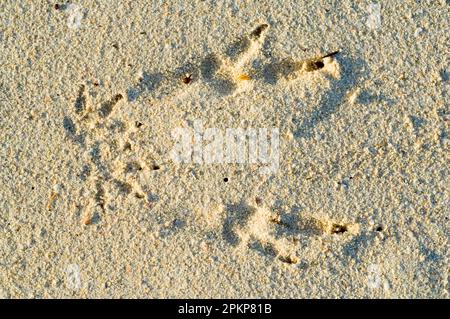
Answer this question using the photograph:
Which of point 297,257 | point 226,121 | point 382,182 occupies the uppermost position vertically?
point 226,121

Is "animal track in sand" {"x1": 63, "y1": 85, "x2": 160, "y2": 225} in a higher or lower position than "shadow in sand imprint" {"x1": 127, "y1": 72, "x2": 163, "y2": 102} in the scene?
lower

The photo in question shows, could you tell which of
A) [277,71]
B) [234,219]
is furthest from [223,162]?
[277,71]

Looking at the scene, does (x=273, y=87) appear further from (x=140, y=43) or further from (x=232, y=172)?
(x=140, y=43)

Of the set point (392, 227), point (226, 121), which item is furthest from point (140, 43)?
point (392, 227)

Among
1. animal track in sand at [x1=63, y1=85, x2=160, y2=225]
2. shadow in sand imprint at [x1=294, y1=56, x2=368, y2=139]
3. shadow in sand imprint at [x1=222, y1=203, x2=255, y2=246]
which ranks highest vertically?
shadow in sand imprint at [x1=294, y1=56, x2=368, y2=139]

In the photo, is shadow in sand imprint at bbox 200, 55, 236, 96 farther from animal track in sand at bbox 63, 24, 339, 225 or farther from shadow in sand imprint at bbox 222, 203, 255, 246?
shadow in sand imprint at bbox 222, 203, 255, 246

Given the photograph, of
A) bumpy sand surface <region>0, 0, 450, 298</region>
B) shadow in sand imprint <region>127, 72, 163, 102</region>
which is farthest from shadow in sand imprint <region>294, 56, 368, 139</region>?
shadow in sand imprint <region>127, 72, 163, 102</region>

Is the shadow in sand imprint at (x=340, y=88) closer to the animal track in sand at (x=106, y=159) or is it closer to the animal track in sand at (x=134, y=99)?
the animal track in sand at (x=134, y=99)
